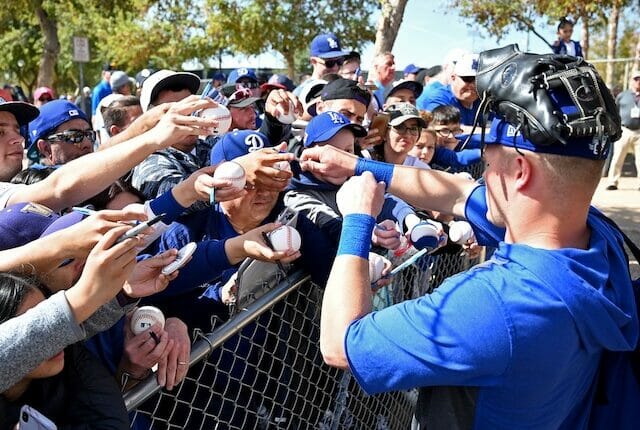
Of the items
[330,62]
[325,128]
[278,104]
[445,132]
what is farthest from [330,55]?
[325,128]

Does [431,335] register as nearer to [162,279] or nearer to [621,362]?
[621,362]

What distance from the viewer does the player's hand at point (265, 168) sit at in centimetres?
251

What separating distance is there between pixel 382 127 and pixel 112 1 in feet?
48.7

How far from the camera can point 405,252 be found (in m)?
3.08

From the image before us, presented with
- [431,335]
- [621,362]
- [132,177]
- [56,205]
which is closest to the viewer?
[431,335]

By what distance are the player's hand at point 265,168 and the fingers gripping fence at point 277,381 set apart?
41 centimetres

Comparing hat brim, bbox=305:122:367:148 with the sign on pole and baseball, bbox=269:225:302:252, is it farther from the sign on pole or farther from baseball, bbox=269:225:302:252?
the sign on pole

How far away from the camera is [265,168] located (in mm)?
2512

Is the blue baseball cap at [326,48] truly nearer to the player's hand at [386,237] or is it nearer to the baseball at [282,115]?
the baseball at [282,115]

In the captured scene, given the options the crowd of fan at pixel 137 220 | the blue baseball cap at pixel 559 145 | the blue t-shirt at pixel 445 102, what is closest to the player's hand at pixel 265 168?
the crowd of fan at pixel 137 220

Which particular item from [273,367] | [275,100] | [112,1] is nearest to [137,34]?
[112,1]

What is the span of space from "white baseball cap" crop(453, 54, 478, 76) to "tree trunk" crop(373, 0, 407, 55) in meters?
3.72

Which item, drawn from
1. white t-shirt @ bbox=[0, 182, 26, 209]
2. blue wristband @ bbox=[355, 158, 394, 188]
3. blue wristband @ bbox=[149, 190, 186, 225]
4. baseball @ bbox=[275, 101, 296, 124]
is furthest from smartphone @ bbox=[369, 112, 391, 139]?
white t-shirt @ bbox=[0, 182, 26, 209]

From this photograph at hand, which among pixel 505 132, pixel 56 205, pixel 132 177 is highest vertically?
pixel 505 132
